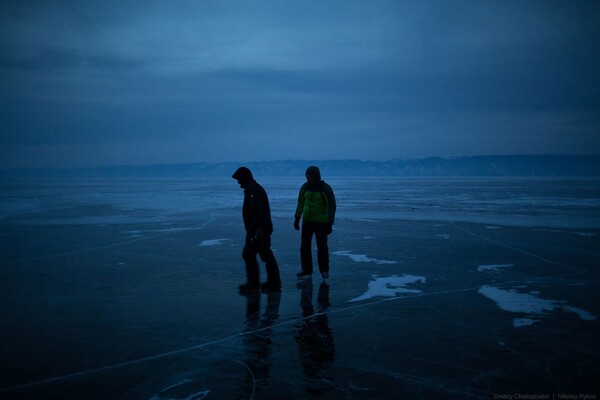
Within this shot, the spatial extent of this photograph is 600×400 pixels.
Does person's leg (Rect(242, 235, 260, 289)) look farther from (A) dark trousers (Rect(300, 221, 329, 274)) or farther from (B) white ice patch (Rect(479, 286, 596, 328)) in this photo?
(B) white ice patch (Rect(479, 286, 596, 328))

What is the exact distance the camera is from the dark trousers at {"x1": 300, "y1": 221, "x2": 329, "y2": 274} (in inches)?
274

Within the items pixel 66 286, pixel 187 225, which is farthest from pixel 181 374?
pixel 187 225

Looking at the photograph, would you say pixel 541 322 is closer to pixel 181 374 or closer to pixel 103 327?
pixel 181 374

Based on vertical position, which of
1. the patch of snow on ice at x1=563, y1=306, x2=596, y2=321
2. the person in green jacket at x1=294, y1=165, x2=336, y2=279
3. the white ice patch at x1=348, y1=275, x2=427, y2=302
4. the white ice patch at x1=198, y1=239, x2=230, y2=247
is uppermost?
the person in green jacket at x1=294, y1=165, x2=336, y2=279

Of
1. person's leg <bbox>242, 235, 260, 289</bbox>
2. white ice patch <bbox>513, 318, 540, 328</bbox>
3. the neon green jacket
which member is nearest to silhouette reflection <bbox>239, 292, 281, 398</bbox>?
person's leg <bbox>242, 235, 260, 289</bbox>

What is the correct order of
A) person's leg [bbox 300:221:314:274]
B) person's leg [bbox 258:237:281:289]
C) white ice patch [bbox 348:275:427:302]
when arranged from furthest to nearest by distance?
person's leg [bbox 300:221:314:274]
person's leg [bbox 258:237:281:289]
white ice patch [bbox 348:275:427:302]

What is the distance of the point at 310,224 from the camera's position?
7098 mm

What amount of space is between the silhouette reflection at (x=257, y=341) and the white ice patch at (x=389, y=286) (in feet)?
4.01

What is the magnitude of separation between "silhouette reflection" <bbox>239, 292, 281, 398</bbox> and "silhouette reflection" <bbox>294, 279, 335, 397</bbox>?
33cm

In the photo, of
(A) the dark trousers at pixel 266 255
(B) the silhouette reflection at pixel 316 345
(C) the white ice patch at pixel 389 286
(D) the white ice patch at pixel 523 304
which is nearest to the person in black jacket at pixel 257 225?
(A) the dark trousers at pixel 266 255

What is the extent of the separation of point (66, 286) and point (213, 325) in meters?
3.12

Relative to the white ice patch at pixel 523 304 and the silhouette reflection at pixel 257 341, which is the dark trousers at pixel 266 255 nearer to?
the silhouette reflection at pixel 257 341

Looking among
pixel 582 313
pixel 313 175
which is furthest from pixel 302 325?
pixel 582 313

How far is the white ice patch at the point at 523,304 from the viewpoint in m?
5.25
